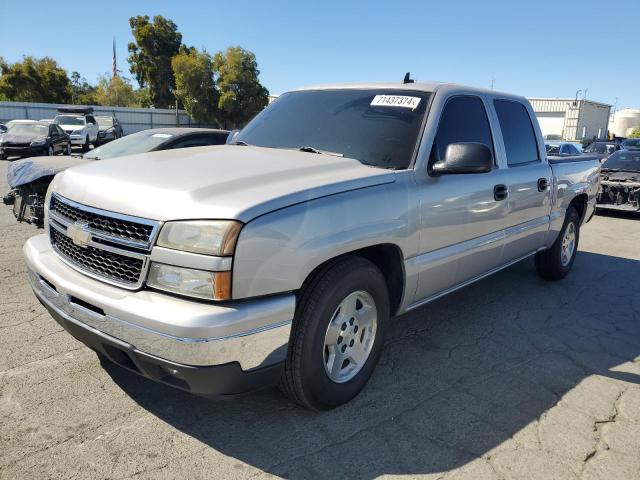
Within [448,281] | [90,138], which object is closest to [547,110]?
[90,138]

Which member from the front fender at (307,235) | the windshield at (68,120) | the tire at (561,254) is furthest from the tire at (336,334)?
the windshield at (68,120)

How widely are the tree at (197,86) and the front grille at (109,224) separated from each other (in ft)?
138

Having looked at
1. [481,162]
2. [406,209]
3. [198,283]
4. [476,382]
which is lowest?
[476,382]

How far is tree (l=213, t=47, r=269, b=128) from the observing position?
42.4 metres

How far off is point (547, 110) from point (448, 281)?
57244 mm

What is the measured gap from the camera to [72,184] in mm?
2906

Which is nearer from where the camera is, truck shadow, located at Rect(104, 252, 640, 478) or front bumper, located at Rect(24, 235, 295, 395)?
front bumper, located at Rect(24, 235, 295, 395)

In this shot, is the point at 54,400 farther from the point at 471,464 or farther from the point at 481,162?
the point at 481,162

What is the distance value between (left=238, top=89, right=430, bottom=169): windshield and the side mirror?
9.2 inches

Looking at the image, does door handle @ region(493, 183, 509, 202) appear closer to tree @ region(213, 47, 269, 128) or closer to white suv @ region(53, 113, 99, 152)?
white suv @ region(53, 113, 99, 152)

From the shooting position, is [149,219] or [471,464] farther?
[471,464]

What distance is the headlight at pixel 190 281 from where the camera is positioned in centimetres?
226

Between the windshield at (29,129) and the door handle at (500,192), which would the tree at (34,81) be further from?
the door handle at (500,192)

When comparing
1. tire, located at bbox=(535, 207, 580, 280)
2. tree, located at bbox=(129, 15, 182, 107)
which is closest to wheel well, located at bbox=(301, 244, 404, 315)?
tire, located at bbox=(535, 207, 580, 280)
